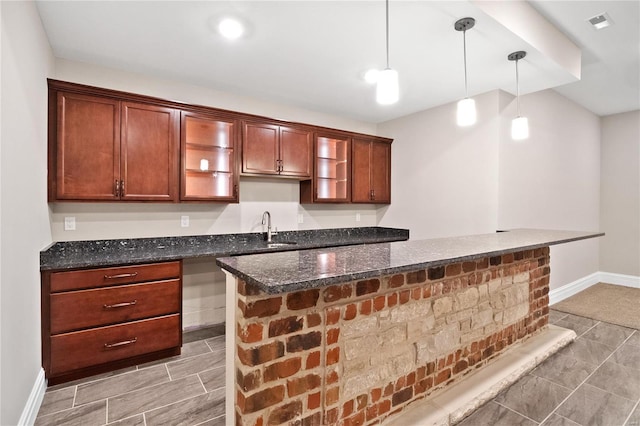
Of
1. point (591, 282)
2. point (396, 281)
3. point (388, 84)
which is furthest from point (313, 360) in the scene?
point (591, 282)

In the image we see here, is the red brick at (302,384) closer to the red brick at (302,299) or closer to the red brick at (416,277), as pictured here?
the red brick at (302,299)

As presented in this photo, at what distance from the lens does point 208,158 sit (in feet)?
10.9

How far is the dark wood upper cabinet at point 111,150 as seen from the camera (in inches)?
101

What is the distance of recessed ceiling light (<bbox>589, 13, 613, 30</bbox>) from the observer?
94.9 inches

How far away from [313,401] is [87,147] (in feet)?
8.65

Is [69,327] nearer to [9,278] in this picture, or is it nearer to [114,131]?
[9,278]

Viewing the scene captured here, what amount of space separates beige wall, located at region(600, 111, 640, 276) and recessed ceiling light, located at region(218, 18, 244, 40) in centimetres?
612

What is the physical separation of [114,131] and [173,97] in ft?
2.42

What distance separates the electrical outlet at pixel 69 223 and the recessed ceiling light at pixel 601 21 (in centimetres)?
451

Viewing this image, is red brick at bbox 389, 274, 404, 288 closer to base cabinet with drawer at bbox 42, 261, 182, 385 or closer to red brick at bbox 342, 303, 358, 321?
red brick at bbox 342, 303, 358, 321

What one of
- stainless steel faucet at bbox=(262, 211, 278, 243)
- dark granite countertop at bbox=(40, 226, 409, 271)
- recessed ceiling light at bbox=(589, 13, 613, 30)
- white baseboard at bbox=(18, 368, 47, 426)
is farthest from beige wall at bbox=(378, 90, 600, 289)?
white baseboard at bbox=(18, 368, 47, 426)

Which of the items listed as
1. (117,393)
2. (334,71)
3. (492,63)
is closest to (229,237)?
(117,393)

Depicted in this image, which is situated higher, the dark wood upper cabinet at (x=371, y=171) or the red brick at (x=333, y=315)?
the dark wood upper cabinet at (x=371, y=171)

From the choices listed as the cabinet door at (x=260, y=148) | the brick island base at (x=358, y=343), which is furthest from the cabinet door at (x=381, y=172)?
the brick island base at (x=358, y=343)
